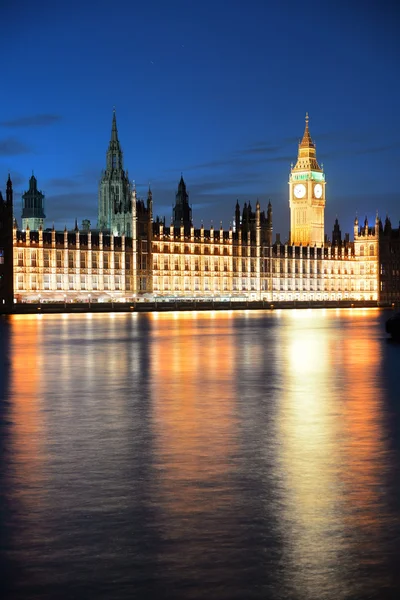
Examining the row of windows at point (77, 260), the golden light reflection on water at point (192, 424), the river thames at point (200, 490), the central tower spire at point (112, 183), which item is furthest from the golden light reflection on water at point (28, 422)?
the central tower spire at point (112, 183)

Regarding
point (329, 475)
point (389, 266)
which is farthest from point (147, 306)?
point (329, 475)

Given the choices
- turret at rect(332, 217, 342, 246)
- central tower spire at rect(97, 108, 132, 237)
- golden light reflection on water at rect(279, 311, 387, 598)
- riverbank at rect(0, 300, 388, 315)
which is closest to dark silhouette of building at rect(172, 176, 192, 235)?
central tower spire at rect(97, 108, 132, 237)

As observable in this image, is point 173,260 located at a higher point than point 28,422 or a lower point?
higher

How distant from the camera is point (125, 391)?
17.8 meters

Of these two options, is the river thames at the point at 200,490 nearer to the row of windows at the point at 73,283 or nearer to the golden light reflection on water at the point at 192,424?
the golden light reflection on water at the point at 192,424

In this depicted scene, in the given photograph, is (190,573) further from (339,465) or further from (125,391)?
(125,391)

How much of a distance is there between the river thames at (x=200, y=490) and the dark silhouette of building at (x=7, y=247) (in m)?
92.5

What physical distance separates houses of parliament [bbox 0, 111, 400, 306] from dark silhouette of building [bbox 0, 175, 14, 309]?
0.13 m

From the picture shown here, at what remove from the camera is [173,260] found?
139 m

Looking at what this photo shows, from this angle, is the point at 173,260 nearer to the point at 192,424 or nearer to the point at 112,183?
the point at 112,183

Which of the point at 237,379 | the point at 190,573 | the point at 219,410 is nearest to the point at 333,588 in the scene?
the point at 190,573

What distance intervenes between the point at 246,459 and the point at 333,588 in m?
4.46

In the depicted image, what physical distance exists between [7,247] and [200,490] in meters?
108

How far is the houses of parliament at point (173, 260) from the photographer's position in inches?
4756
